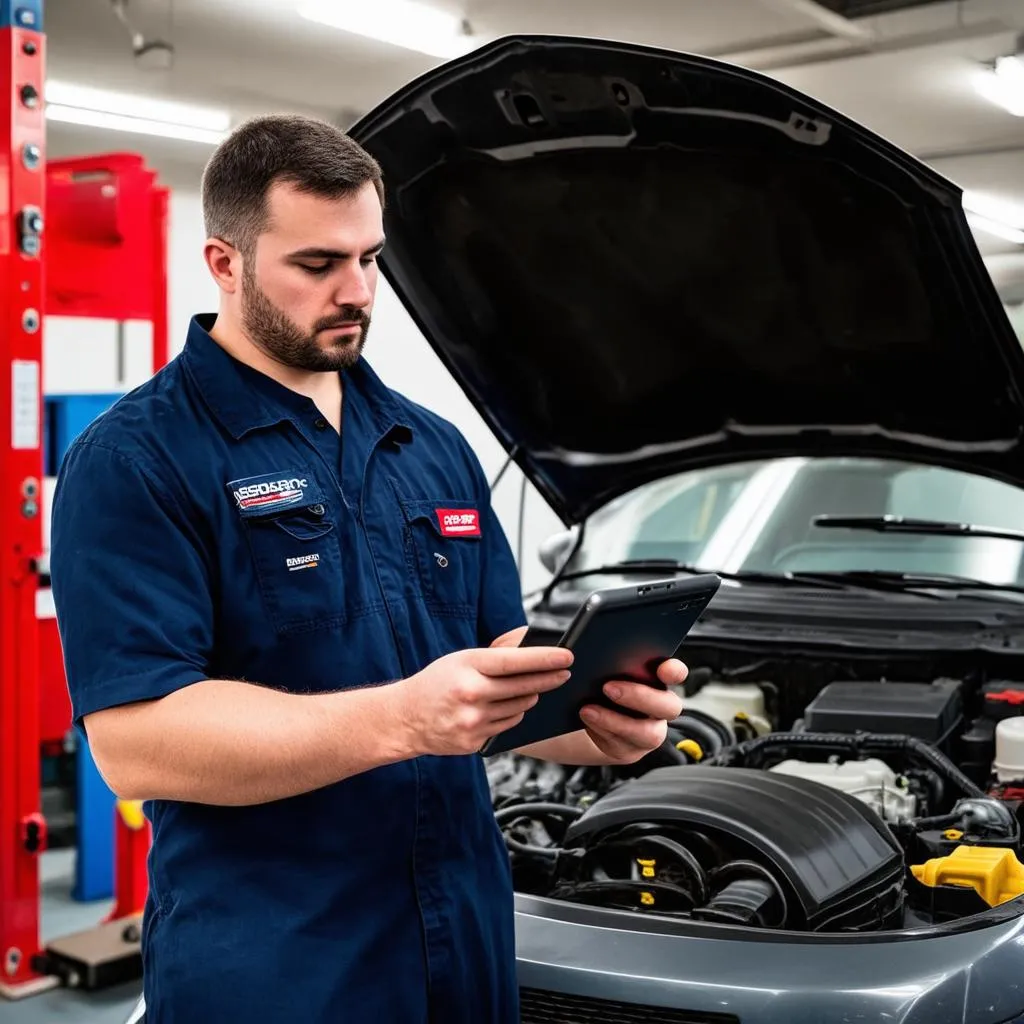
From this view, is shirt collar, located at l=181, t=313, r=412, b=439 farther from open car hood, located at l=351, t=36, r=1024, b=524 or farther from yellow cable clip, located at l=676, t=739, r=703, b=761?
yellow cable clip, located at l=676, t=739, r=703, b=761

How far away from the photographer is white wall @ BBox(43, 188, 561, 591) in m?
8.73

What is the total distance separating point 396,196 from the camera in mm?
2645

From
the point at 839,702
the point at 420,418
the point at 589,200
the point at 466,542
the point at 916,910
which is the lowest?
the point at 916,910

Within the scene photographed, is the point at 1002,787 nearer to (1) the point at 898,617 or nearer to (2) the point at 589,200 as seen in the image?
(1) the point at 898,617

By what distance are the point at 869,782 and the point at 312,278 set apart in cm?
154

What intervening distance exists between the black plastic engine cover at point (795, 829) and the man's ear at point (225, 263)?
1.12 meters

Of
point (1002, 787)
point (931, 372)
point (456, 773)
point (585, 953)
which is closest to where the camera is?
point (456, 773)

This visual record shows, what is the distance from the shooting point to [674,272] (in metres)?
2.76

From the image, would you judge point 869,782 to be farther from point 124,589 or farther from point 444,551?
point 124,589

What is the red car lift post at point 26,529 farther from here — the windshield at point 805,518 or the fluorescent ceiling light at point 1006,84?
the fluorescent ceiling light at point 1006,84

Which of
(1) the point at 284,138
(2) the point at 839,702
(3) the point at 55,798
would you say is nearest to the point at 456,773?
(1) the point at 284,138

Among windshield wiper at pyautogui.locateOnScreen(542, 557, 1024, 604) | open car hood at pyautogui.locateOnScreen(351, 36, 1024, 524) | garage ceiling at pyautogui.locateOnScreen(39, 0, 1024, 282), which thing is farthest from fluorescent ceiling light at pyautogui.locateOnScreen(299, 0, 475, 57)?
windshield wiper at pyautogui.locateOnScreen(542, 557, 1024, 604)

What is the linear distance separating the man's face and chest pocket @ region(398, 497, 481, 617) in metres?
0.23

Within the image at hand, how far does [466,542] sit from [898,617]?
1.44 metres
